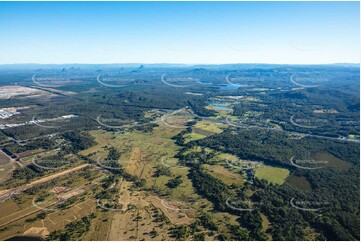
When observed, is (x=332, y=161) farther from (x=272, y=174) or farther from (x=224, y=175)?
(x=224, y=175)

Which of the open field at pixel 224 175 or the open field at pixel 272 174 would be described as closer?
the open field at pixel 224 175

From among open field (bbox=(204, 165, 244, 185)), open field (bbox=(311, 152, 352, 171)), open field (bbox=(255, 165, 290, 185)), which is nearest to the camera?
open field (bbox=(204, 165, 244, 185))

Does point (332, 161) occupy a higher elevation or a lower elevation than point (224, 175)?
higher

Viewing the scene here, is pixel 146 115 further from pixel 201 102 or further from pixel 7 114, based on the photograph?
pixel 7 114

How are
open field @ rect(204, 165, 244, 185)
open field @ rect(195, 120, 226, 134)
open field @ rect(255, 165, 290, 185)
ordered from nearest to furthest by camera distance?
open field @ rect(204, 165, 244, 185)
open field @ rect(255, 165, 290, 185)
open field @ rect(195, 120, 226, 134)

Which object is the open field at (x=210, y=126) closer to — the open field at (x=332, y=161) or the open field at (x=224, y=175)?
the open field at (x=224, y=175)

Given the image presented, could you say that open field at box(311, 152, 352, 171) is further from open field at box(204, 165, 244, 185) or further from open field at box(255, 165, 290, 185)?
open field at box(204, 165, 244, 185)

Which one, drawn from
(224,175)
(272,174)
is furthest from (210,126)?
(272,174)

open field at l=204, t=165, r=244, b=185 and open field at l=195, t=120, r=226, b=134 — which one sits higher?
open field at l=204, t=165, r=244, b=185

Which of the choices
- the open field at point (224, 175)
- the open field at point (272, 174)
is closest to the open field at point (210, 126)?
the open field at point (224, 175)

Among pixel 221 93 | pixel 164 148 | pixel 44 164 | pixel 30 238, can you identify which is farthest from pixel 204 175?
pixel 221 93

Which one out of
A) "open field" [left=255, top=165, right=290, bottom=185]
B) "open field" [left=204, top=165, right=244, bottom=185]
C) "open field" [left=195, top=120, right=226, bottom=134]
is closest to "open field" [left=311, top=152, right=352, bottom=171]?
"open field" [left=255, top=165, right=290, bottom=185]
